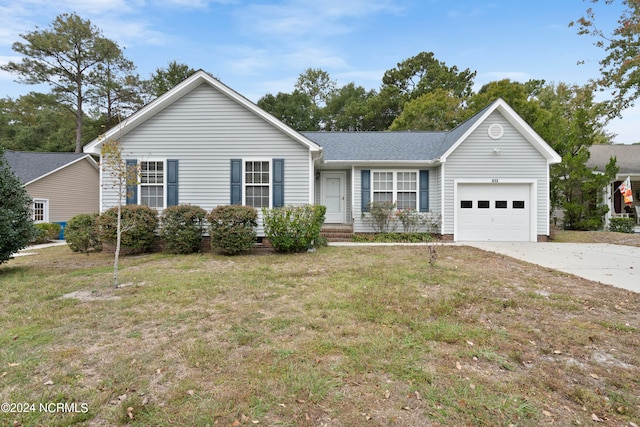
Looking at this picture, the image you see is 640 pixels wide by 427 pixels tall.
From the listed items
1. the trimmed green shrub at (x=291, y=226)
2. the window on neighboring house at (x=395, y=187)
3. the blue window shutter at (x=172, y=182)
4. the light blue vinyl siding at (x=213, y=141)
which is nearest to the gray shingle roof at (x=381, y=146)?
the window on neighboring house at (x=395, y=187)

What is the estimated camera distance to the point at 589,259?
25.9 feet

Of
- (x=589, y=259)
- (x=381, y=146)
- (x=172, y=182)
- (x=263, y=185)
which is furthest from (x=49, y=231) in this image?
(x=589, y=259)

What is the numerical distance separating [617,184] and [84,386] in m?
24.8

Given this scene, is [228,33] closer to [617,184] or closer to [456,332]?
[456,332]

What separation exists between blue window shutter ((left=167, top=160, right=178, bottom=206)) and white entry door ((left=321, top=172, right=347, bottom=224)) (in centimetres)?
579

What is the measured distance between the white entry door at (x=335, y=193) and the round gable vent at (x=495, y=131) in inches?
229

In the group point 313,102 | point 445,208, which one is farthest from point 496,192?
point 313,102

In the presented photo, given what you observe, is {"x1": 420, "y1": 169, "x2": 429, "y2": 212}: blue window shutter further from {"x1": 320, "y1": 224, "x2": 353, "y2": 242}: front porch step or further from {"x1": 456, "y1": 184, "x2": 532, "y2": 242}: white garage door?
{"x1": 320, "y1": 224, "x2": 353, "y2": 242}: front porch step

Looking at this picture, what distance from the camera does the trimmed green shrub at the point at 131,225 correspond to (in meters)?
8.68

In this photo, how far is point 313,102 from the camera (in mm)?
36094

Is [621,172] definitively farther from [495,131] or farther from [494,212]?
[495,131]

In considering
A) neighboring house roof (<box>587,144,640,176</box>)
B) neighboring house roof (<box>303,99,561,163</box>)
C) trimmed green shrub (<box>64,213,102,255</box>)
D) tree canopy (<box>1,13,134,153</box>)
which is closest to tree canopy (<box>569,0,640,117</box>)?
neighboring house roof (<box>587,144,640,176</box>)

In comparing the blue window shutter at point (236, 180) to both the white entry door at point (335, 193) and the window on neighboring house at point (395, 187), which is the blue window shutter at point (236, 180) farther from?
→ the window on neighboring house at point (395, 187)

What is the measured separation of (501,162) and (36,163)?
80.8 ft
